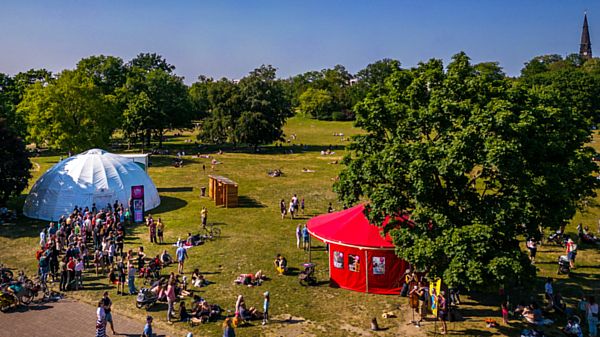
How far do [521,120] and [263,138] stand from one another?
2020 inches

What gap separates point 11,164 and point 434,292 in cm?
2775

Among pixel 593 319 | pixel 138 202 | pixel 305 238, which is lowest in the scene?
pixel 593 319

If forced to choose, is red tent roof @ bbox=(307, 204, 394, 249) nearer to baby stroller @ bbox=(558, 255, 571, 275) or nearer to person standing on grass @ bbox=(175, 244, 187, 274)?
person standing on grass @ bbox=(175, 244, 187, 274)

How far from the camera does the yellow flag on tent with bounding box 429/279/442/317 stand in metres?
17.0

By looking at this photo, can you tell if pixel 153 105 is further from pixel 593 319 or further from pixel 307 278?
pixel 593 319

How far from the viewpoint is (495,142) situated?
48.2ft

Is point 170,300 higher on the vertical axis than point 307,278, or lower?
higher

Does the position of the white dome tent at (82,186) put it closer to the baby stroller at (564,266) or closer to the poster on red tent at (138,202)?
the poster on red tent at (138,202)

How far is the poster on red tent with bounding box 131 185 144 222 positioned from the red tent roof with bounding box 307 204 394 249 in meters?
13.2

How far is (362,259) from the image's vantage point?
19.5 metres

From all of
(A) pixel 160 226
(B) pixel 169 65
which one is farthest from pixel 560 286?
(B) pixel 169 65

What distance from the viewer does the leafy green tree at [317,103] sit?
117m

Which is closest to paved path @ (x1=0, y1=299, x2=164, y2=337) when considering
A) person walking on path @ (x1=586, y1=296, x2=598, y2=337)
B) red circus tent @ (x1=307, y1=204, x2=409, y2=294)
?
red circus tent @ (x1=307, y1=204, x2=409, y2=294)

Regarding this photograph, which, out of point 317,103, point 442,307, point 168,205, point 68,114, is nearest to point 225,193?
point 168,205
